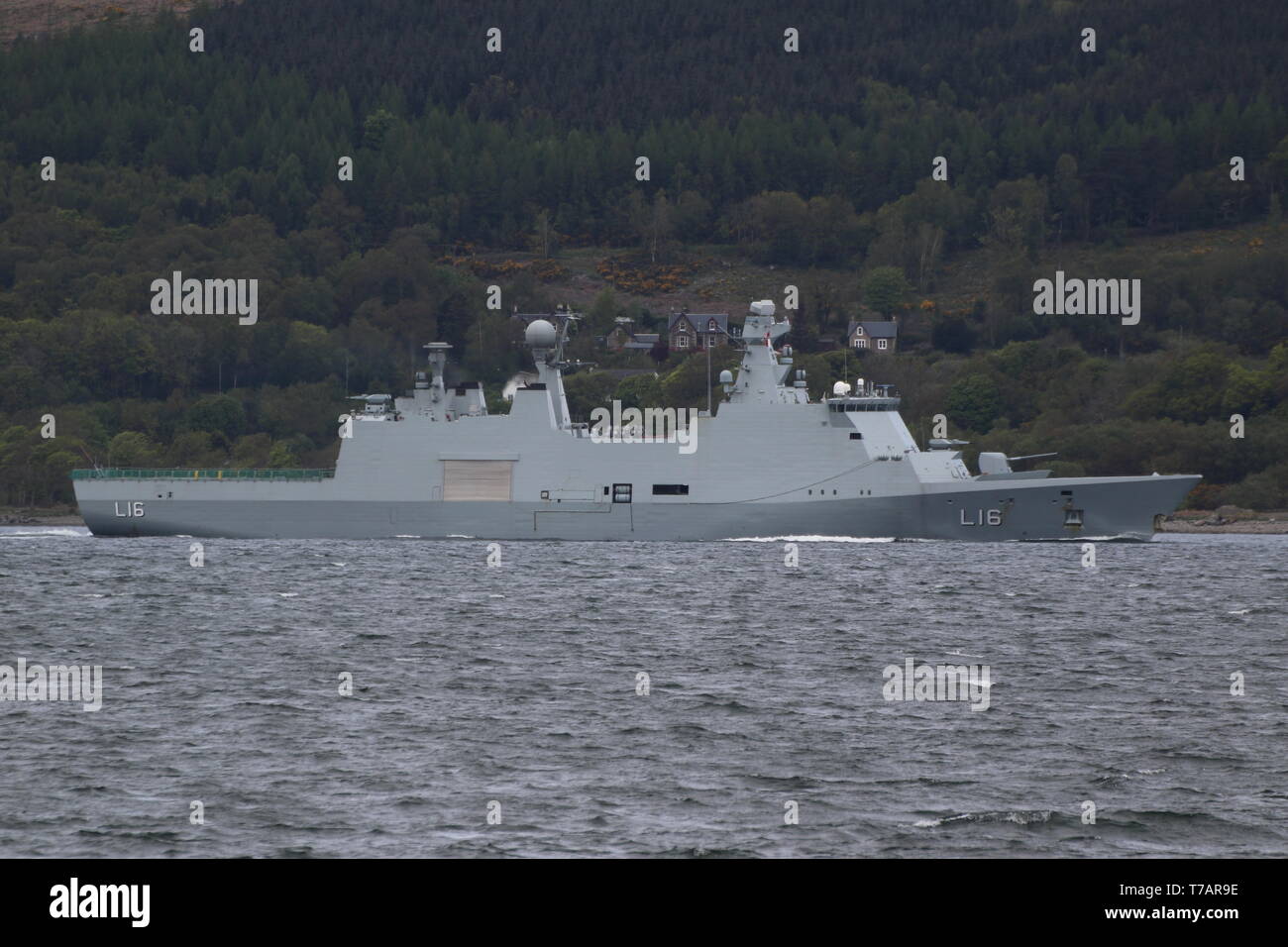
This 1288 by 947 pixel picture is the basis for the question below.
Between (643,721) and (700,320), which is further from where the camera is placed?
(700,320)

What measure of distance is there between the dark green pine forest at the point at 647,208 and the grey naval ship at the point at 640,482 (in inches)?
918

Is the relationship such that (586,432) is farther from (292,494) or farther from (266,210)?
(266,210)

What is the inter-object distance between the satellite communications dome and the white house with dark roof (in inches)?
2302

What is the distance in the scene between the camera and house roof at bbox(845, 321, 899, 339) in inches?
4424

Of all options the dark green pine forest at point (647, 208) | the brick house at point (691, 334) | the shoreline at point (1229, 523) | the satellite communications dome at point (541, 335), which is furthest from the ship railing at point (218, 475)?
the brick house at point (691, 334)

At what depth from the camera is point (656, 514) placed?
174 ft

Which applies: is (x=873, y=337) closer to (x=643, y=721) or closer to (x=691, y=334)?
(x=691, y=334)

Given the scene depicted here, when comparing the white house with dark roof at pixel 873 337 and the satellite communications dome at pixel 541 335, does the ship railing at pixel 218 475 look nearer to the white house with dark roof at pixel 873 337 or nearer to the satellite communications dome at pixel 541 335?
the satellite communications dome at pixel 541 335

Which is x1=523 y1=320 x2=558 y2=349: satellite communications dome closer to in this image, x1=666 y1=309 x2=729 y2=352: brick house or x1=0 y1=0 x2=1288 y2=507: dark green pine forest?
x1=0 y1=0 x2=1288 y2=507: dark green pine forest

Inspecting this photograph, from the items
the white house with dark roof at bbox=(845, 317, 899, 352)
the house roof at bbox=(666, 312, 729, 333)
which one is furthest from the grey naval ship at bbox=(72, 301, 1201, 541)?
the white house with dark roof at bbox=(845, 317, 899, 352)

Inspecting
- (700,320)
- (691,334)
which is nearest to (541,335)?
(691,334)

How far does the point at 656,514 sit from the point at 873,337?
204 feet
